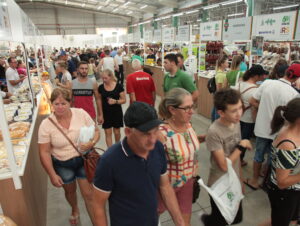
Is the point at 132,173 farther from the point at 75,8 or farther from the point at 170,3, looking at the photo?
the point at 75,8

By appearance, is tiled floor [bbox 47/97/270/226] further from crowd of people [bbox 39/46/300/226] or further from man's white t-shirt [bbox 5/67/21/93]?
man's white t-shirt [bbox 5/67/21/93]

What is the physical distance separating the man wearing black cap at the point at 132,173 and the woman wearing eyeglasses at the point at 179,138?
1.10 feet

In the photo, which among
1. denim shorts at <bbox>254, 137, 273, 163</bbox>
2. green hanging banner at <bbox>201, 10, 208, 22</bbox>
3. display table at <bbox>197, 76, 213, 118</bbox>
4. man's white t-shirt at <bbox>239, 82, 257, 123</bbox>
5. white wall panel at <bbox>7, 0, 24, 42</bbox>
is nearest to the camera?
white wall panel at <bbox>7, 0, 24, 42</bbox>

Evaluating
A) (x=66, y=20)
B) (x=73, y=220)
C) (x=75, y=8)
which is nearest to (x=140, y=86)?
(x=73, y=220)

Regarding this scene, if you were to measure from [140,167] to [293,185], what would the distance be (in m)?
1.30

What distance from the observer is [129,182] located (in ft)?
4.06

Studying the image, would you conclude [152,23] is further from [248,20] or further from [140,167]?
[140,167]

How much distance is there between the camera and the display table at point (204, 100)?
6.04m

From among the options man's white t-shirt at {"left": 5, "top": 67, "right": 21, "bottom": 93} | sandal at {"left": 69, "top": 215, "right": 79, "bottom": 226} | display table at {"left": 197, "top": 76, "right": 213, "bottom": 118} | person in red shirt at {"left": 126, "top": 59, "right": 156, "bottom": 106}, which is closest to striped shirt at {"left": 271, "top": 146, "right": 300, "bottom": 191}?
sandal at {"left": 69, "top": 215, "right": 79, "bottom": 226}

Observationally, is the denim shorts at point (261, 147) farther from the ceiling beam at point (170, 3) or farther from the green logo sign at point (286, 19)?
the ceiling beam at point (170, 3)

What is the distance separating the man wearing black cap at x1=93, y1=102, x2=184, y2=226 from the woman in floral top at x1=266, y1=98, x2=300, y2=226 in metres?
0.97

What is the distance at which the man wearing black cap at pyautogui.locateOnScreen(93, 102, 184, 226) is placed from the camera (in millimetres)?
1146

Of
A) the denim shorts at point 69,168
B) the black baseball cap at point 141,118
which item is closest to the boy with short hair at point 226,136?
the black baseball cap at point 141,118

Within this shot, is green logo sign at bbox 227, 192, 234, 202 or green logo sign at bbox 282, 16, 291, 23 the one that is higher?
green logo sign at bbox 282, 16, 291, 23
